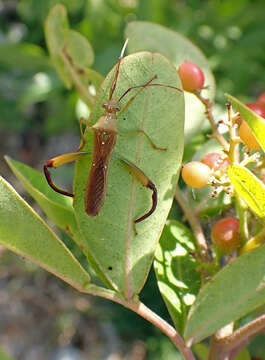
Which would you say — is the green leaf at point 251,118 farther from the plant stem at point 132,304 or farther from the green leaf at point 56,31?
the green leaf at point 56,31

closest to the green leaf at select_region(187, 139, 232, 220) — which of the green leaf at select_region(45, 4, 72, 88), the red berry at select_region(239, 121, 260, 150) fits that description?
the red berry at select_region(239, 121, 260, 150)

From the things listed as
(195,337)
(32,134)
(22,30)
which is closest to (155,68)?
(195,337)

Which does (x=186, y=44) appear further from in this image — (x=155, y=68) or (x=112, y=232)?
(x=112, y=232)

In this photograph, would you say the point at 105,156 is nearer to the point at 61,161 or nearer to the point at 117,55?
the point at 61,161

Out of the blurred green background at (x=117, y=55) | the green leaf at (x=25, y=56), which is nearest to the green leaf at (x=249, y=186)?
the blurred green background at (x=117, y=55)

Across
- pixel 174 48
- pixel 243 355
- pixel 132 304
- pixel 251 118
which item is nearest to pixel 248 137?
pixel 251 118

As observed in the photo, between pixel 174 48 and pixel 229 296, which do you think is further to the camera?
pixel 174 48

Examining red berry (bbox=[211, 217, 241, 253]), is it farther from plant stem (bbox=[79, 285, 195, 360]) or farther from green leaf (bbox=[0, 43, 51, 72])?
green leaf (bbox=[0, 43, 51, 72])
